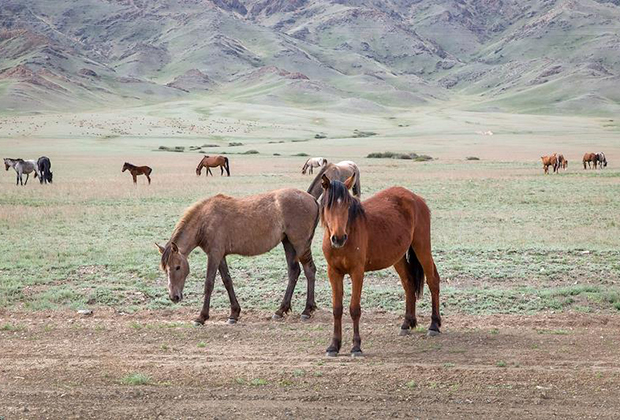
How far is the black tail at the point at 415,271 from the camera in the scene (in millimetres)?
10305

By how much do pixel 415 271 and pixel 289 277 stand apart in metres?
2.03

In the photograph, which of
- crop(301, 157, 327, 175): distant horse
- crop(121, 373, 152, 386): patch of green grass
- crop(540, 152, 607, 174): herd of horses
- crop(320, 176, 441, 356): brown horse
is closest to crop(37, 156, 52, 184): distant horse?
crop(301, 157, 327, 175): distant horse

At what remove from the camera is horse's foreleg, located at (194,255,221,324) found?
10.7 metres

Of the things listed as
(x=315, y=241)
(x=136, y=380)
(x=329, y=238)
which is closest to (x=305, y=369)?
(x=329, y=238)

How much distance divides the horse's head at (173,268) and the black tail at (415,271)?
3.03 m

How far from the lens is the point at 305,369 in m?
8.19

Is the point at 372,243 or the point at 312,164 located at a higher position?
the point at 312,164

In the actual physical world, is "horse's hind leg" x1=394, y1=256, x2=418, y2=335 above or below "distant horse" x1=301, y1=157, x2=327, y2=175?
below

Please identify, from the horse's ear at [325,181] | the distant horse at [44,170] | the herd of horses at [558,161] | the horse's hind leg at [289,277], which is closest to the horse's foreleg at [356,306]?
the horse's ear at [325,181]

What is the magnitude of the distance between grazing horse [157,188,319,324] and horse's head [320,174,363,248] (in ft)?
8.21

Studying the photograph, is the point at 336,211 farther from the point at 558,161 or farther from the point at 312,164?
the point at 558,161

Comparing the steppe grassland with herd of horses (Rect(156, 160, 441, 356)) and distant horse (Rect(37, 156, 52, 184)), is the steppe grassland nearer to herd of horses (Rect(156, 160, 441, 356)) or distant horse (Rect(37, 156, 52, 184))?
distant horse (Rect(37, 156, 52, 184))

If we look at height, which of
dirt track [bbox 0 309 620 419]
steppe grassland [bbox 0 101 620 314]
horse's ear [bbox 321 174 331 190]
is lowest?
dirt track [bbox 0 309 620 419]

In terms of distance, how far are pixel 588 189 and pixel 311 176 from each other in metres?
14.5
